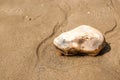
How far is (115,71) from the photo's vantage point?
2219 mm

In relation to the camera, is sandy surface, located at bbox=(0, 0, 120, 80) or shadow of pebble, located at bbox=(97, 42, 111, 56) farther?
shadow of pebble, located at bbox=(97, 42, 111, 56)

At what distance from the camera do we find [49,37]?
265 cm

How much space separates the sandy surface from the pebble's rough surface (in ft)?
0.25

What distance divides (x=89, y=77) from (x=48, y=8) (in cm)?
120

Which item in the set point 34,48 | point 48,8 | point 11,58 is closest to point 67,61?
point 34,48

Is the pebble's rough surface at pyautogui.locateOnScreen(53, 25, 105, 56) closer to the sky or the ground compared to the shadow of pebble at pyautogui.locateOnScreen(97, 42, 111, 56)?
closer to the sky

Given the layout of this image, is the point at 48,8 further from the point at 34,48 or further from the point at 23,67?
the point at 23,67

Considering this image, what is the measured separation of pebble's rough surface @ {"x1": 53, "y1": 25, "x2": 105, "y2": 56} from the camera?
231 centimetres

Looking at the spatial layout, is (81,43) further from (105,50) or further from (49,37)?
(49,37)

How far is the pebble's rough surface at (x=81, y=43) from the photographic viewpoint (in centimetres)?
231

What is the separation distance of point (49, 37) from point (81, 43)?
454 mm

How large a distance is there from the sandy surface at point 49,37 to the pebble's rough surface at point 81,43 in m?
0.08

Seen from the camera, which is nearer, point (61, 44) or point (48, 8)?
point (61, 44)

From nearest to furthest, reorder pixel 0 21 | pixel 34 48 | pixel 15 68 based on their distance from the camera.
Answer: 1. pixel 15 68
2. pixel 34 48
3. pixel 0 21
